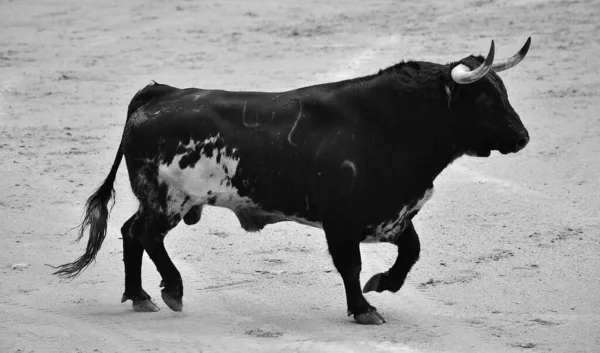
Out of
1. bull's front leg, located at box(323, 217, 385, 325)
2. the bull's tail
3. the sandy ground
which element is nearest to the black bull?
bull's front leg, located at box(323, 217, 385, 325)

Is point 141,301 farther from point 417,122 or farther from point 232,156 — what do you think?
point 417,122

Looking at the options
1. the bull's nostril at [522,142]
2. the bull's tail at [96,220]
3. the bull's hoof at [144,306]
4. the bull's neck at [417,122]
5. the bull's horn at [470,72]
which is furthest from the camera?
the bull's tail at [96,220]

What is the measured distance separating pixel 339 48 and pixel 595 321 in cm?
838

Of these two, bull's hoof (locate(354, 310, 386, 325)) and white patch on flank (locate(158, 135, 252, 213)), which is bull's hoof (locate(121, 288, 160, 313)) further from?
bull's hoof (locate(354, 310, 386, 325))

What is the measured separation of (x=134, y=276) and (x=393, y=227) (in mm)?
1555

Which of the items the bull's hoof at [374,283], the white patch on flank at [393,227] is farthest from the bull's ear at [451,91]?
the bull's hoof at [374,283]

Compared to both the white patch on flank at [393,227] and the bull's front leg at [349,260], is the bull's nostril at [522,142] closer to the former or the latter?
the white patch on flank at [393,227]

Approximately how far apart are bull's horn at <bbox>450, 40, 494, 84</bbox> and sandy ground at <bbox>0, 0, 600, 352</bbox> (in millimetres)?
1376

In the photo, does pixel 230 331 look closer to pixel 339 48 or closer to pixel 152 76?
pixel 152 76

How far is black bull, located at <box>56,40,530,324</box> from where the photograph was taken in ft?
23.3

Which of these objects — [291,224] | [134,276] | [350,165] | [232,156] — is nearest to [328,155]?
[350,165]

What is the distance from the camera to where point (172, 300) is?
7.20m

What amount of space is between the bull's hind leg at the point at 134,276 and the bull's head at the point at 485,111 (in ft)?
6.65

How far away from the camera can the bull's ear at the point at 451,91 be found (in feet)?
23.5
